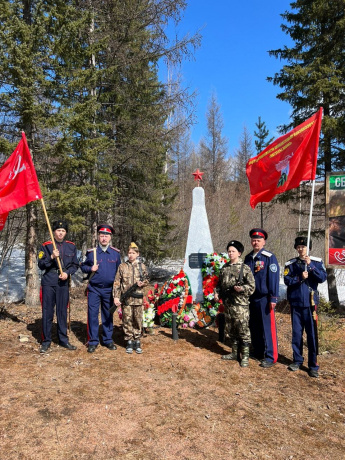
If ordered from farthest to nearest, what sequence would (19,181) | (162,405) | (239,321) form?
(19,181) < (239,321) < (162,405)

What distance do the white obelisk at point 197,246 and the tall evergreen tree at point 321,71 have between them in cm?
351

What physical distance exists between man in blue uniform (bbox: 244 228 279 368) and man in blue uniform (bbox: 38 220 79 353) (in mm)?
3020

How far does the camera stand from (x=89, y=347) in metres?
5.41

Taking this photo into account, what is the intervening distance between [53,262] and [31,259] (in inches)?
105

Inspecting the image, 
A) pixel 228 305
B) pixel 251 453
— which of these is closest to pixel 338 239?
pixel 228 305

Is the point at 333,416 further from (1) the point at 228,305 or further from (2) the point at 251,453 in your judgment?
(1) the point at 228,305

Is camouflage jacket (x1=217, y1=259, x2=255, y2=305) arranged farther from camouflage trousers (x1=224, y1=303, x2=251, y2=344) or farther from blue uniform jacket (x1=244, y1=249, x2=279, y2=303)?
blue uniform jacket (x1=244, y1=249, x2=279, y2=303)

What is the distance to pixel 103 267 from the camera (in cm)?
547

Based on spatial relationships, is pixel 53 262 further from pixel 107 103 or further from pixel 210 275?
pixel 107 103

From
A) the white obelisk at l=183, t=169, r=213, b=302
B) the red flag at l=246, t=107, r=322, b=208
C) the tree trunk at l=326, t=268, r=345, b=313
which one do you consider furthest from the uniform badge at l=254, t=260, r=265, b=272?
the tree trunk at l=326, t=268, r=345, b=313

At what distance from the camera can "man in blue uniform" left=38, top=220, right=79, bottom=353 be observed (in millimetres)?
5418

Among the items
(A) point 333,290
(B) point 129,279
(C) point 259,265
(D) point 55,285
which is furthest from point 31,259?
(A) point 333,290

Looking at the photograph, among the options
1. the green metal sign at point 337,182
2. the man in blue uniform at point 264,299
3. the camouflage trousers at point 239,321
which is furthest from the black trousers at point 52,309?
the green metal sign at point 337,182

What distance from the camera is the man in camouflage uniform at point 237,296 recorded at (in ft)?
16.5
